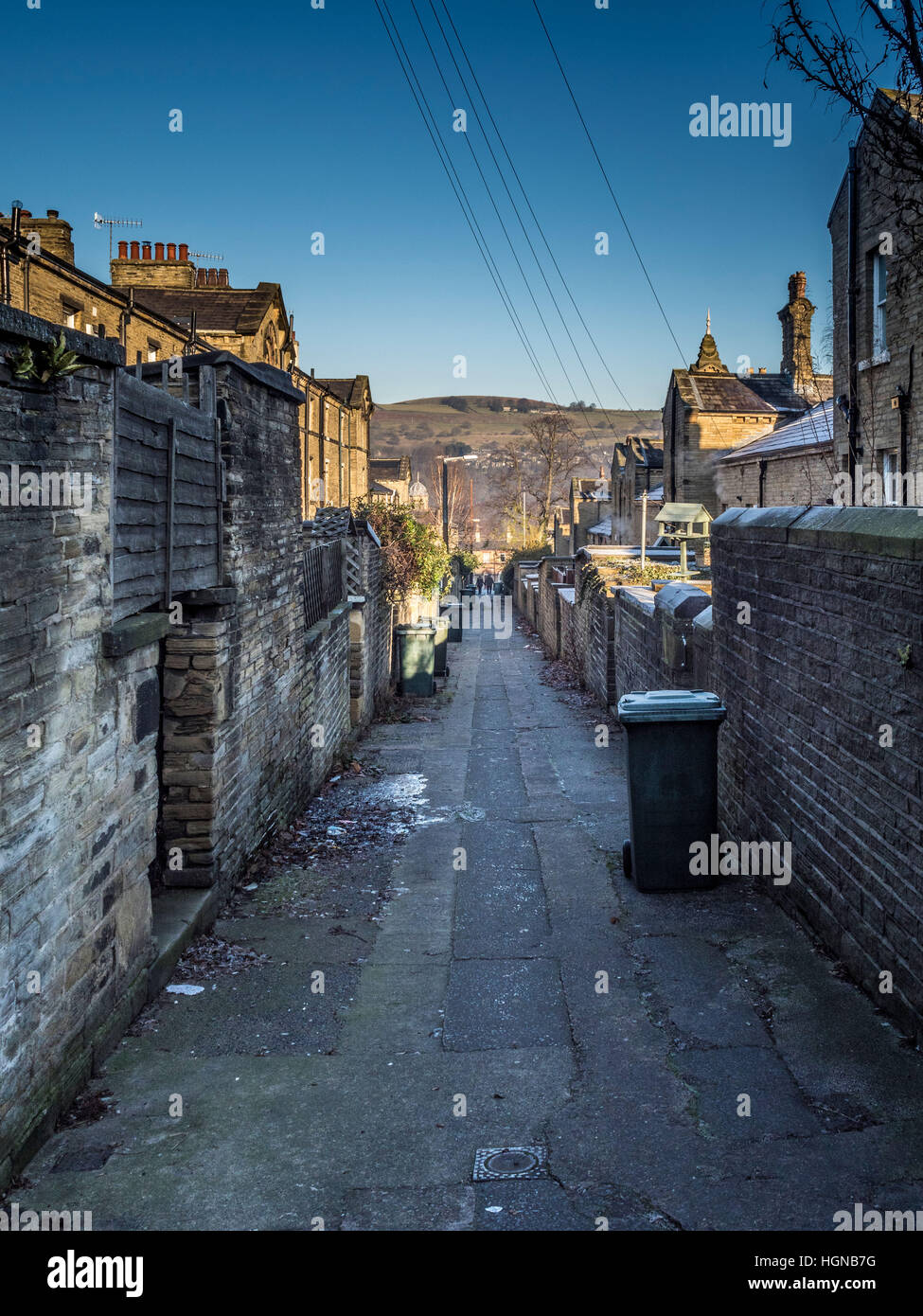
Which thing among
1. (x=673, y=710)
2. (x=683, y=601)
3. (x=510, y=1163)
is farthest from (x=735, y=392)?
(x=510, y=1163)

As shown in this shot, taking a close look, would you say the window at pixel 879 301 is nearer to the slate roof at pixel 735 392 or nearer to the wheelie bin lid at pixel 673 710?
the wheelie bin lid at pixel 673 710

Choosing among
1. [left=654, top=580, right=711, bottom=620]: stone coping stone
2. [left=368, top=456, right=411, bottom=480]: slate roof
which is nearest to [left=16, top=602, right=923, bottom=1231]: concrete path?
[left=654, top=580, right=711, bottom=620]: stone coping stone

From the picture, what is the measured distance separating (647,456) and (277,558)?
128ft

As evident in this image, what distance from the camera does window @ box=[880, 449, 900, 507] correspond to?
1538 centimetres

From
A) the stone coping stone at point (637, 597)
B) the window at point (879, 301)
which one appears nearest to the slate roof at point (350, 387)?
the window at point (879, 301)

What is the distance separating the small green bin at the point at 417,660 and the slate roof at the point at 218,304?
12.5m

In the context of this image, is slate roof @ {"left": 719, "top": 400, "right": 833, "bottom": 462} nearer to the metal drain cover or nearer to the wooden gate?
the wooden gate

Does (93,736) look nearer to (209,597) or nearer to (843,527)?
(209,597)

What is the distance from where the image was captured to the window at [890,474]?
15.4m

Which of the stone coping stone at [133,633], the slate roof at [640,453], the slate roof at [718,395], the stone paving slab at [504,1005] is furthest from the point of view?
the slate roof at [640,453]

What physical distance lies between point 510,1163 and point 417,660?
50.0 feet

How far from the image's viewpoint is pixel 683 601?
988cm
